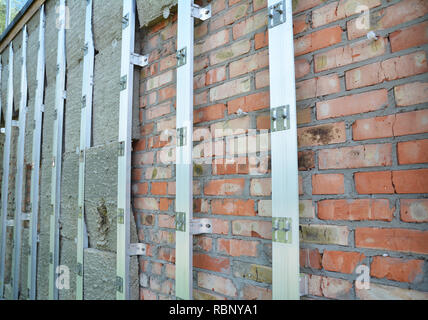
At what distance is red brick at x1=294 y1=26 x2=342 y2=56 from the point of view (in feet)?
3.62

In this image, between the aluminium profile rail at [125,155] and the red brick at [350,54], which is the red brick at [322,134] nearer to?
the red brick at [350,54]

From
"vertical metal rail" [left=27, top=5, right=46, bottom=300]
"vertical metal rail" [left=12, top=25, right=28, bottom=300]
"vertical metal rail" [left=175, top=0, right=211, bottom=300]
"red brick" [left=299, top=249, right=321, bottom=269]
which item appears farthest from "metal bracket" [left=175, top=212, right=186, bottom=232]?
"vertical metal rail" [left=12, top=25, right=28, bottom=300]

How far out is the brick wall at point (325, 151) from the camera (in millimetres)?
934

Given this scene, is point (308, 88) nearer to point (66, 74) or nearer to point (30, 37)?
point (66, 74)

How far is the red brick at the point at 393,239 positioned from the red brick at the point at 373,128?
10.3 inches

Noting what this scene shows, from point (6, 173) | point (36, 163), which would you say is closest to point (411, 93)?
point (36, 163)

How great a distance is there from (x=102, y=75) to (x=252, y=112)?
3.90ft

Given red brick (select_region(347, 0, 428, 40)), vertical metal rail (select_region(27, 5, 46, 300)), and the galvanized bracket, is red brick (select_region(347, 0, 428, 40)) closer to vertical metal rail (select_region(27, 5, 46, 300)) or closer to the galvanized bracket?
the galvanized bracket

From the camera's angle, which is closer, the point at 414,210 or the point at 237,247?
the point at 414,210

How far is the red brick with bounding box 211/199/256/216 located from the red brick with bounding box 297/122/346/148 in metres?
0.30

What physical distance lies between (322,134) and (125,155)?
40.6 inches

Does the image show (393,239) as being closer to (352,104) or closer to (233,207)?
(352,104)

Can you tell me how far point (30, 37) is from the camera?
322 centimetres

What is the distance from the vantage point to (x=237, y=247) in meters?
1.33
